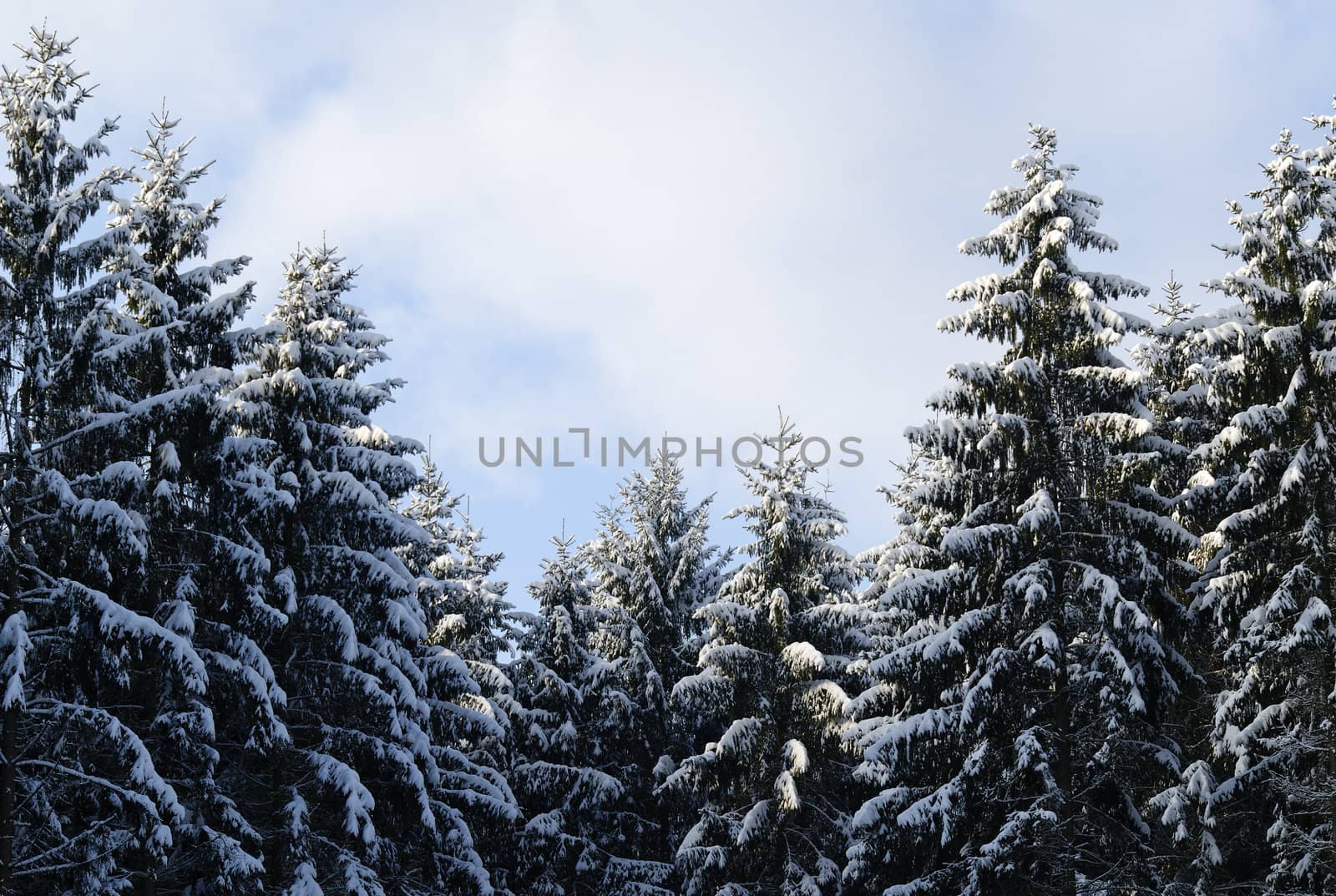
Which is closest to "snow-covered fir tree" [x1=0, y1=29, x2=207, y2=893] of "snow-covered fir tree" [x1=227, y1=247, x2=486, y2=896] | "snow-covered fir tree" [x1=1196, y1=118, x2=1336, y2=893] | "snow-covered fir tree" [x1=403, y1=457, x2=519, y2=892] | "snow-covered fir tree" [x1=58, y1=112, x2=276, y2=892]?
"snow-covered fir tree" [x1=58, y1=112, x2=276, y2=892]

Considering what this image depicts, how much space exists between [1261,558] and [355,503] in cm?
1531

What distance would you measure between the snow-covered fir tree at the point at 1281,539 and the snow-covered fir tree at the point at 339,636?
13457 mm

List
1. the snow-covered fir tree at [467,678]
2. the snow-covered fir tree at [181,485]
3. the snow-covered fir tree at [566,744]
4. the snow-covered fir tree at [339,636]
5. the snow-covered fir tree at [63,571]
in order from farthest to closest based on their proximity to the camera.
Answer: the snow-covered fir tree at [566,744], the snow-covered fir tree at [467,678], the snow-covered fir tree at [339,636], the snow-covered fir tree at [181,485], the snow-covered fir tree at [63,571]

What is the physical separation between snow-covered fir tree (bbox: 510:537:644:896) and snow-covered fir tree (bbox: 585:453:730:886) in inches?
20.7

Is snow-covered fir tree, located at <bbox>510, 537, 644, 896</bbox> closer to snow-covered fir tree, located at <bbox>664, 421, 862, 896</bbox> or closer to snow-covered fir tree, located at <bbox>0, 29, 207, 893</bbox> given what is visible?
snow-covered fir tree, located at <bbox>664, 421, 862, 896</bbox>

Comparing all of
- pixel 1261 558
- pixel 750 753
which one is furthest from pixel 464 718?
pixel 1261 558

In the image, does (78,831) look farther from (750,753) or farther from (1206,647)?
(1206,647)

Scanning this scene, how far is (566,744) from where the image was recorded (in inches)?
1133

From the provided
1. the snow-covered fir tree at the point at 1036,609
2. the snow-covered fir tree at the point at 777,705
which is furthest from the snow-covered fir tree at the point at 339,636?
the snow-covered fir tree at the point at 1036,609

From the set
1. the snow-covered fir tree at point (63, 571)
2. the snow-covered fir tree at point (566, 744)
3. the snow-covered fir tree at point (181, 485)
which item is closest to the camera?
the snow-covered fir tree at point (63, 571)

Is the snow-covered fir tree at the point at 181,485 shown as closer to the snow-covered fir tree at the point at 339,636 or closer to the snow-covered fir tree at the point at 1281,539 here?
the snow-covered fir tree at the point at 339,636

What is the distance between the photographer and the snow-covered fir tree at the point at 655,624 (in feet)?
96.6

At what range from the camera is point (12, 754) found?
14.7 metres

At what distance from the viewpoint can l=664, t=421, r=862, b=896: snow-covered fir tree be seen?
2336cm
